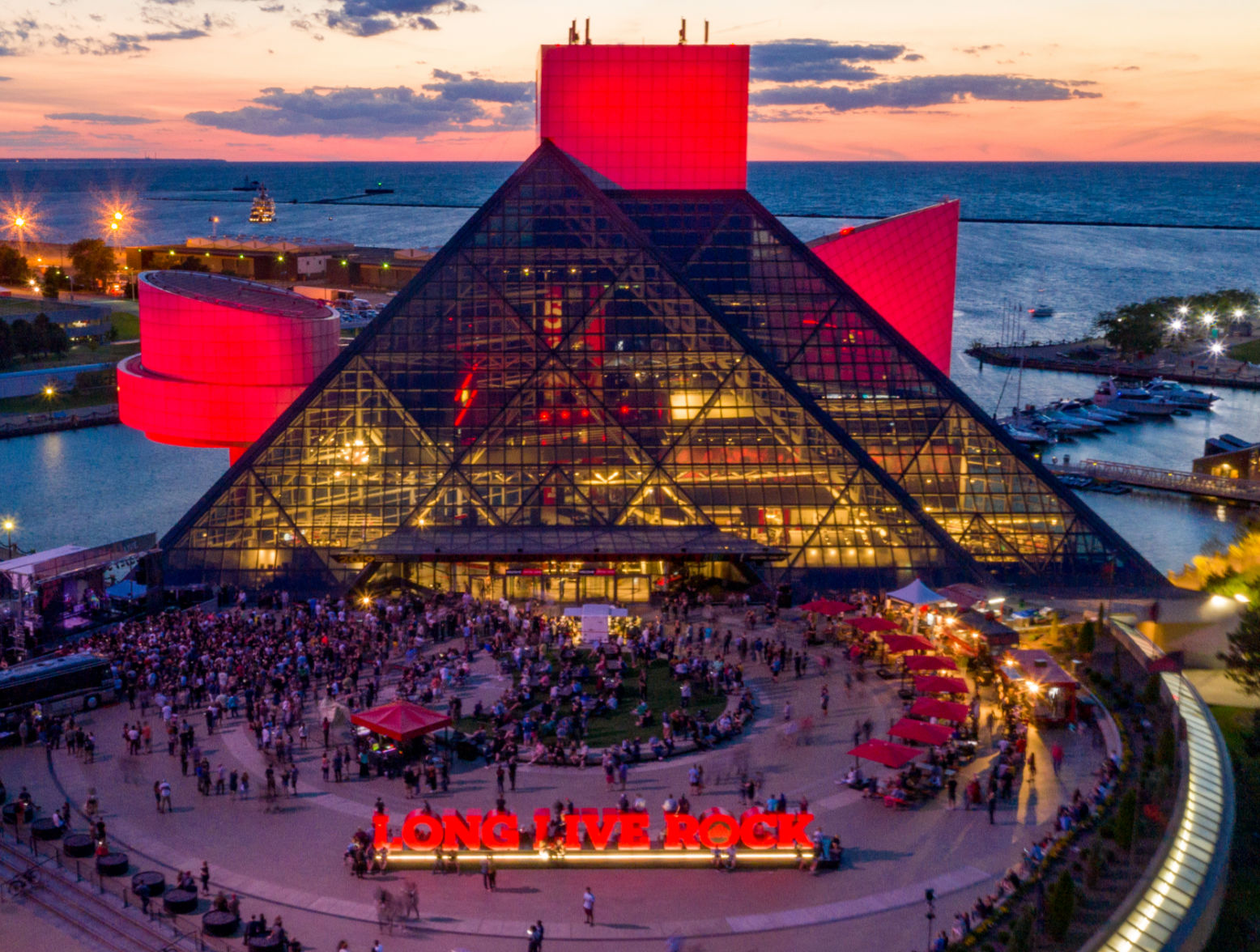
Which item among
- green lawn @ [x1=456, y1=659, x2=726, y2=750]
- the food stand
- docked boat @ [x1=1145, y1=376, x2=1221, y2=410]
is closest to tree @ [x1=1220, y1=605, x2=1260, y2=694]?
the food stand

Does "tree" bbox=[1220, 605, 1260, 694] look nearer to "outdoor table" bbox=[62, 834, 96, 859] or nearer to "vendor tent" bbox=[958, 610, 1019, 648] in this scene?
"vendor tent" bbox=[958, 610, 1019, 648]

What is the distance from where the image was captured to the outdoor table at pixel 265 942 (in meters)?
25.4

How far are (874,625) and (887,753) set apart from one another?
10551 millimetres

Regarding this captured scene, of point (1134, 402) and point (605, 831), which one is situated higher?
point (1134, 402)

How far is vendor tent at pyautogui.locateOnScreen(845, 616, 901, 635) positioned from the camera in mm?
43125

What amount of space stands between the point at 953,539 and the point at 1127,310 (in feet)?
308

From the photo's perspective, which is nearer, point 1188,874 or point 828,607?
point 1188,874

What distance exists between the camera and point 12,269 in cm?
14650

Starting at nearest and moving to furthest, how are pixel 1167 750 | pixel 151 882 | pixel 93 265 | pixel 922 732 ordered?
1. pixel 151 882
2. pixel 1167 750
3. pixel 922 732
4. pixel 93 265

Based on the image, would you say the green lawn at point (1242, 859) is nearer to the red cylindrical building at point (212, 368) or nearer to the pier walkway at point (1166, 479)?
the red cylindrical building at point (212, 368)

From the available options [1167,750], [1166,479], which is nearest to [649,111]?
[1167,750]

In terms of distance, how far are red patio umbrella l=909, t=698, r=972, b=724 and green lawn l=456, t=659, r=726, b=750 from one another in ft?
20.6

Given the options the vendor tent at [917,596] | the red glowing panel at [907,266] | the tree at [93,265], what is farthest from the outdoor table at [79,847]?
the tree at [93,265]

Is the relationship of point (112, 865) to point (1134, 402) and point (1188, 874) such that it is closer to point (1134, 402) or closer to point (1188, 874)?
point (1188, 874)
